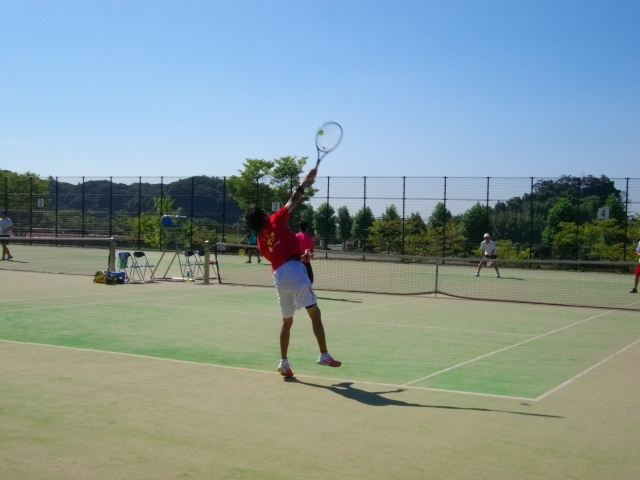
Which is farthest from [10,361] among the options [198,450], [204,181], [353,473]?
[204,181]

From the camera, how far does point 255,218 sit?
7.61 meters

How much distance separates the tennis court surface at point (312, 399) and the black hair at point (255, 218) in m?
1.53

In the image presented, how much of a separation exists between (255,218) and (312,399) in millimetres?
1939

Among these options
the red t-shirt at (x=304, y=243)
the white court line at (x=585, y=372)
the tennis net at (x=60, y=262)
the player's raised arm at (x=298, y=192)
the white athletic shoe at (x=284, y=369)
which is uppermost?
the player's raised arm at (x=298, y=192)

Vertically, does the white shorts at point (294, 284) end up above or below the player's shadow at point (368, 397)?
above

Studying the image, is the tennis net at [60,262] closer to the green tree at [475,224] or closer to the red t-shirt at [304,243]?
the red t-shirt at [304,243]

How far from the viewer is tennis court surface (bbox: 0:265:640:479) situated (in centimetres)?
491

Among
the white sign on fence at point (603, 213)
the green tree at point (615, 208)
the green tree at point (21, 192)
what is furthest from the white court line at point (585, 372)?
the green tree at point (21, 192)

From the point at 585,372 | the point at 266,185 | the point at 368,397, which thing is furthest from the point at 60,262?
the point at 368,397

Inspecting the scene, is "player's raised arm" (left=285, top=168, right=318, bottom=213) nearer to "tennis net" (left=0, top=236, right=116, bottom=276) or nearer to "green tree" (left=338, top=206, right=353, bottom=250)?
"tennis net" (left=0, top=236, right=116, bottom=276)

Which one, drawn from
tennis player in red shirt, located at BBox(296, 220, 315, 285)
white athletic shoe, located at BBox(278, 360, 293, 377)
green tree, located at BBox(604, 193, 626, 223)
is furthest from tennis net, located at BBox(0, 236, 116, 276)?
green tree, located at BBox(604, 193, 626, 223)

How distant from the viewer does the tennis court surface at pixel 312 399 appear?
491cm

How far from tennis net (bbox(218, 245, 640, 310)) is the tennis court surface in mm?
5424

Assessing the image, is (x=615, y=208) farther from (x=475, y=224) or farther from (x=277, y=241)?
(x=277, y=241)
